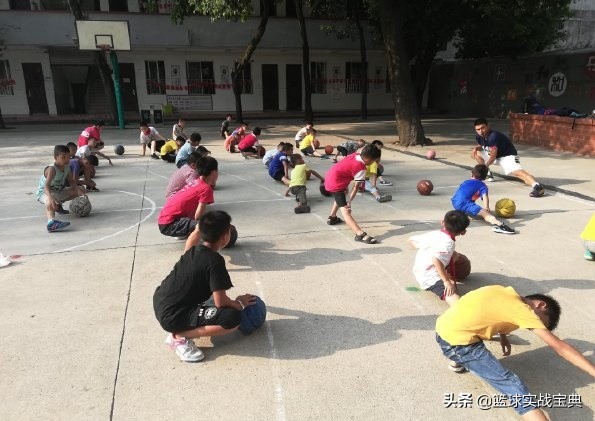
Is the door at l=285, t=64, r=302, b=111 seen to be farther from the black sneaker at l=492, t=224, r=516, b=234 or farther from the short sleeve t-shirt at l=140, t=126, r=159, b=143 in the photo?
the black sneaker at l=492, t=224, r=516, b=234

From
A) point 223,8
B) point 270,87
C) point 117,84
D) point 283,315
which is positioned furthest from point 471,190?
point 270,87

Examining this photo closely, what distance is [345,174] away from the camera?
20.9 ft

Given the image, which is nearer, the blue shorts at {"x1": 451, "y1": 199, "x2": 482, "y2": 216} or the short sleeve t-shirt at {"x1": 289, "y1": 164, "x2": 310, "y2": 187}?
the blue shorts at {"x1": 451, "y1": 199, "x2": 482, "y2": 216}

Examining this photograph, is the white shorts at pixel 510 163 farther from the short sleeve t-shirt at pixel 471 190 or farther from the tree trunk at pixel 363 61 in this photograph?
the tree trunk at pixel 363 61

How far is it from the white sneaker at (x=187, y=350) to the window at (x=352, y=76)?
2767 centimetres

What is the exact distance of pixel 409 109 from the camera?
14.7m

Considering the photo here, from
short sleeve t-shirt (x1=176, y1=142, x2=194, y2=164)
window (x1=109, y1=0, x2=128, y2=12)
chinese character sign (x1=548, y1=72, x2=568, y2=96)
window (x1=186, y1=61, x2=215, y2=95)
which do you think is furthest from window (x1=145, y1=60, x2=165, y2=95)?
chinese character sign (x1=548, y1=72, x2=568, y2=96)

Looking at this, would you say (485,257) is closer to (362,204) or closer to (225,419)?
(362,204)

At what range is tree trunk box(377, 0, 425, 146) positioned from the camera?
45.9ft

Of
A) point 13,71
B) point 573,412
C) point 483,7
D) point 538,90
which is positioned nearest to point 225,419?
point 573,412

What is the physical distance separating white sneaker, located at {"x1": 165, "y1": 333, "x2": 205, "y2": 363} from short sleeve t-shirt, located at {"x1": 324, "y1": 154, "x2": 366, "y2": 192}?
10.8 feet

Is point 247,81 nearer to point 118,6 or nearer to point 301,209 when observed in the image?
point 118,6

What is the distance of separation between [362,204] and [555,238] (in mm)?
2998

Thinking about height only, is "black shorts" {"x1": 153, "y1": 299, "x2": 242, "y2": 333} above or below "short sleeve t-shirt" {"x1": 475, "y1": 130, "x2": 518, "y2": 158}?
below
